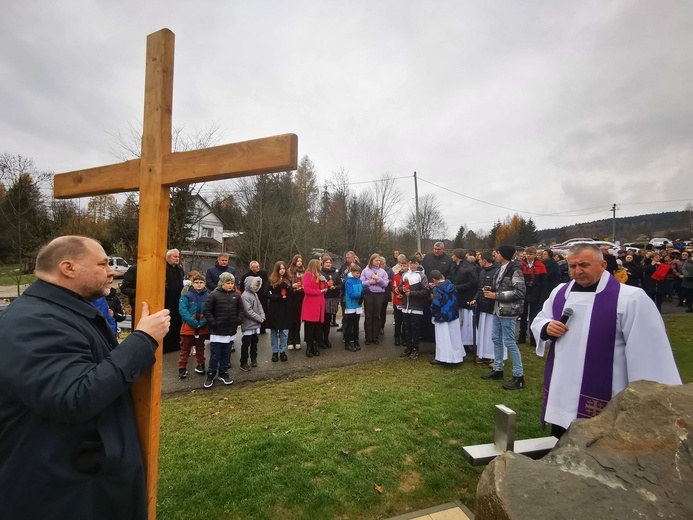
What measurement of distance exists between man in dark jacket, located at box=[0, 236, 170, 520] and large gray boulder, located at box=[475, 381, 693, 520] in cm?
177

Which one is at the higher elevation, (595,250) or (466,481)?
(595,250)

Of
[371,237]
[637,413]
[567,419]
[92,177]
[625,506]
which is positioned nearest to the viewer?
[625,506]

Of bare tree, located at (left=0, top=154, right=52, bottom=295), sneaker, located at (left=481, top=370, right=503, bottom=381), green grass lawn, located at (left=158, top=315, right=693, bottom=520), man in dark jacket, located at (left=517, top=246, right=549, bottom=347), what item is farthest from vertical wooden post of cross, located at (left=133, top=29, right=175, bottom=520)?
bare tree, located at (left=0, top=154, right=52, bottom=295)

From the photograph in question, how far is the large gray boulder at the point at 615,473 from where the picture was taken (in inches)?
64.6

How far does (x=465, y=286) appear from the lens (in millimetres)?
7320

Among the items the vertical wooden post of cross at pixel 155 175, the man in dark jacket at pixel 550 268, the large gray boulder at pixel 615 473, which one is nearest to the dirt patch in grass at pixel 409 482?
the large gray boulder at pixel 615 473

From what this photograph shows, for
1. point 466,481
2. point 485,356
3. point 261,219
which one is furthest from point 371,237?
point 466,481

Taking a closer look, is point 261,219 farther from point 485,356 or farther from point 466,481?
point 466,481

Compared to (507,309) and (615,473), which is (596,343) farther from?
(507,309)

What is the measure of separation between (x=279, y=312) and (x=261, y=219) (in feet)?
56.8

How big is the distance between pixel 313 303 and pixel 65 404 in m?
6.08

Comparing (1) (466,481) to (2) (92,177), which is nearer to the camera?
(2) (92,177)

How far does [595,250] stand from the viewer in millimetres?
3066

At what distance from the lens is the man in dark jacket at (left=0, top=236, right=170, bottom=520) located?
1.35 metres
